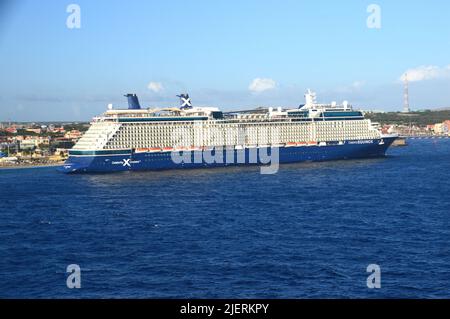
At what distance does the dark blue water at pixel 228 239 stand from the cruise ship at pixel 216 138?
11.1 metres

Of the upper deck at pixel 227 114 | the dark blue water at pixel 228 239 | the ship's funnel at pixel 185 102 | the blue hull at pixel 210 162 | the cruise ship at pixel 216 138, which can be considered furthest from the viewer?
the ship's funnel at pixel 185 102

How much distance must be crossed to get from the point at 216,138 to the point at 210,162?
4.19m

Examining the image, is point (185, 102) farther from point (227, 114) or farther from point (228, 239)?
point (228, 239)

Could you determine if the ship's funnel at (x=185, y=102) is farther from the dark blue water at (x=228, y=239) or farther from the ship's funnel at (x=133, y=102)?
the dark blue water at (x=228, y=239)

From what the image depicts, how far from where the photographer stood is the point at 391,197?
30.9 meters

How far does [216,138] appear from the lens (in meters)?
55.0

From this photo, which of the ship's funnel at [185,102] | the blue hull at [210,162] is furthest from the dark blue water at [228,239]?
the ship's funnel at [185,102]

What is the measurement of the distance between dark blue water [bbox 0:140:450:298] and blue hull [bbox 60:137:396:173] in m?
9.07

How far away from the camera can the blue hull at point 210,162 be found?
47406 millimetres

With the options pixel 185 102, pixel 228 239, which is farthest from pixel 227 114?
pixel 228 239

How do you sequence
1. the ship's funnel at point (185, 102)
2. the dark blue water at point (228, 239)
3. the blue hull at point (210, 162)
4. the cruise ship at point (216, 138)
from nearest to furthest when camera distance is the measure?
1. the dark blue water at point (228, 239)
2. the blue hull at point (210, 162)
3. the cruise ship at point (216, 138)
4. the ship's funnel at point (185, 102)

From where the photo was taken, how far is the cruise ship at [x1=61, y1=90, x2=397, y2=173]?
161 feet

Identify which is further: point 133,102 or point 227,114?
point 227,114
